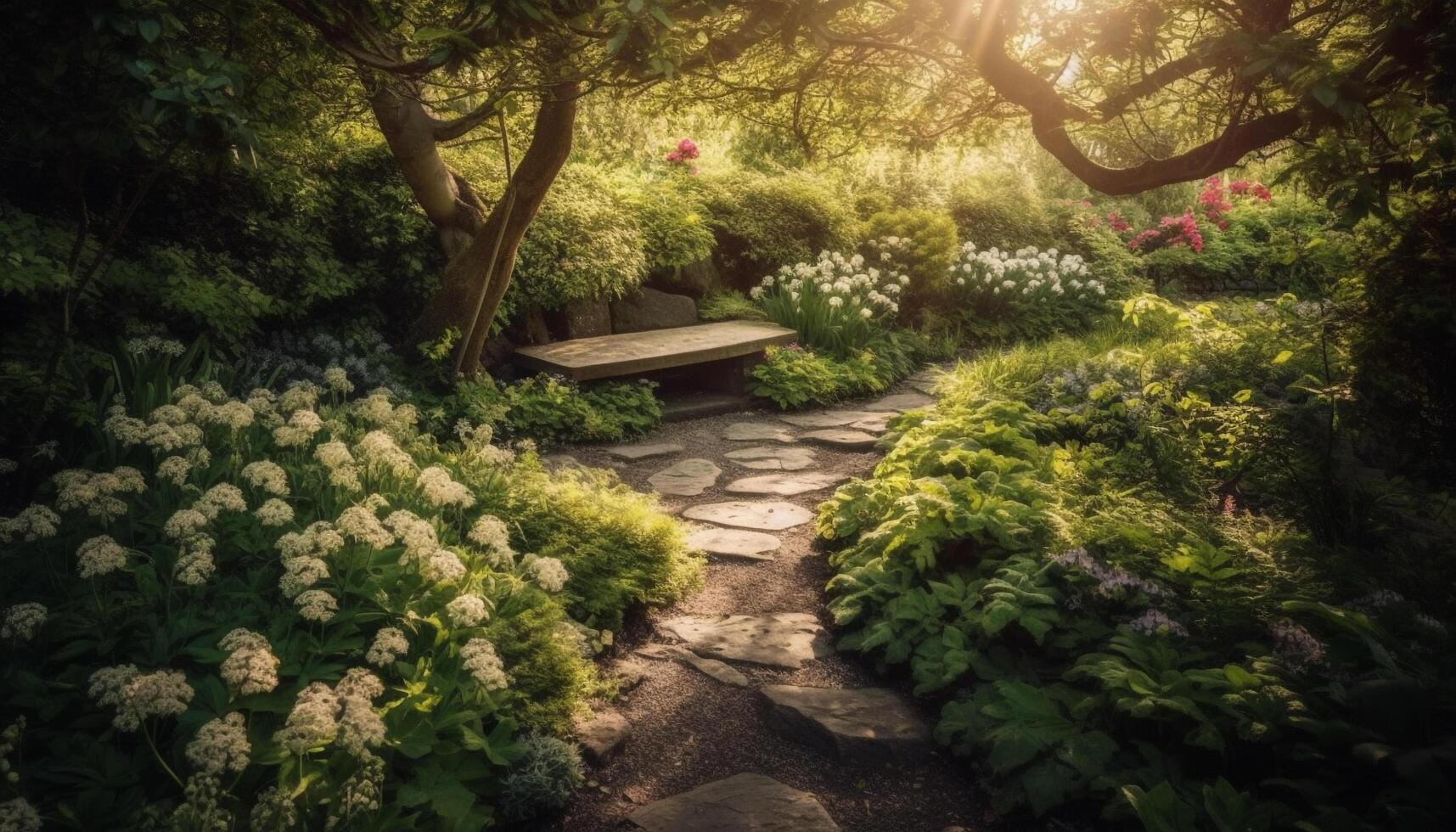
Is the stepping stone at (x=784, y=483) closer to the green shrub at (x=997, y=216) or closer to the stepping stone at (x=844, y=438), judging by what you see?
the stepping stone at (x=844, y=438)

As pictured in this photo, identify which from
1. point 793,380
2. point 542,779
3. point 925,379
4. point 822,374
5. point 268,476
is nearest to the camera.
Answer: point 542,779

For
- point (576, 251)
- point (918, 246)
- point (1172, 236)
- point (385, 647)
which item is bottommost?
point (385, 647)

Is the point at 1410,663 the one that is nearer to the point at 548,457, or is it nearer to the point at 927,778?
the point at 927,778

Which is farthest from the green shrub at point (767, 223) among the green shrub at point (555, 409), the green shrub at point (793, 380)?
the green shrub at point (555, 409)

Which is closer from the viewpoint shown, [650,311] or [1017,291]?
[650,311]

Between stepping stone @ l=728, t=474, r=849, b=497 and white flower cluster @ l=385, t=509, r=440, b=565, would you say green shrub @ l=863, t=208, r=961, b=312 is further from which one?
white flower cluster @ l=385, t=509, r=440, b=565

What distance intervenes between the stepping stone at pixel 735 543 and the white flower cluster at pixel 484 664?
2223 millimetres

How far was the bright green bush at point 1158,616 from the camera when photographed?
2.36 m

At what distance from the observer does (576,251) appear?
8055 millimetres

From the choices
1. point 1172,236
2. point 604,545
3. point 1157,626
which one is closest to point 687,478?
point 604,545

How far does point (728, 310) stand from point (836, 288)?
1235 millimetres

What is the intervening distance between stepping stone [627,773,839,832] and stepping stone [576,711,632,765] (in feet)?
0.95

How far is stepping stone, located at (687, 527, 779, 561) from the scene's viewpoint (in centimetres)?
495

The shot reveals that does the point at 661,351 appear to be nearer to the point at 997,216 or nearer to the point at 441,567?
the point at 441,567
